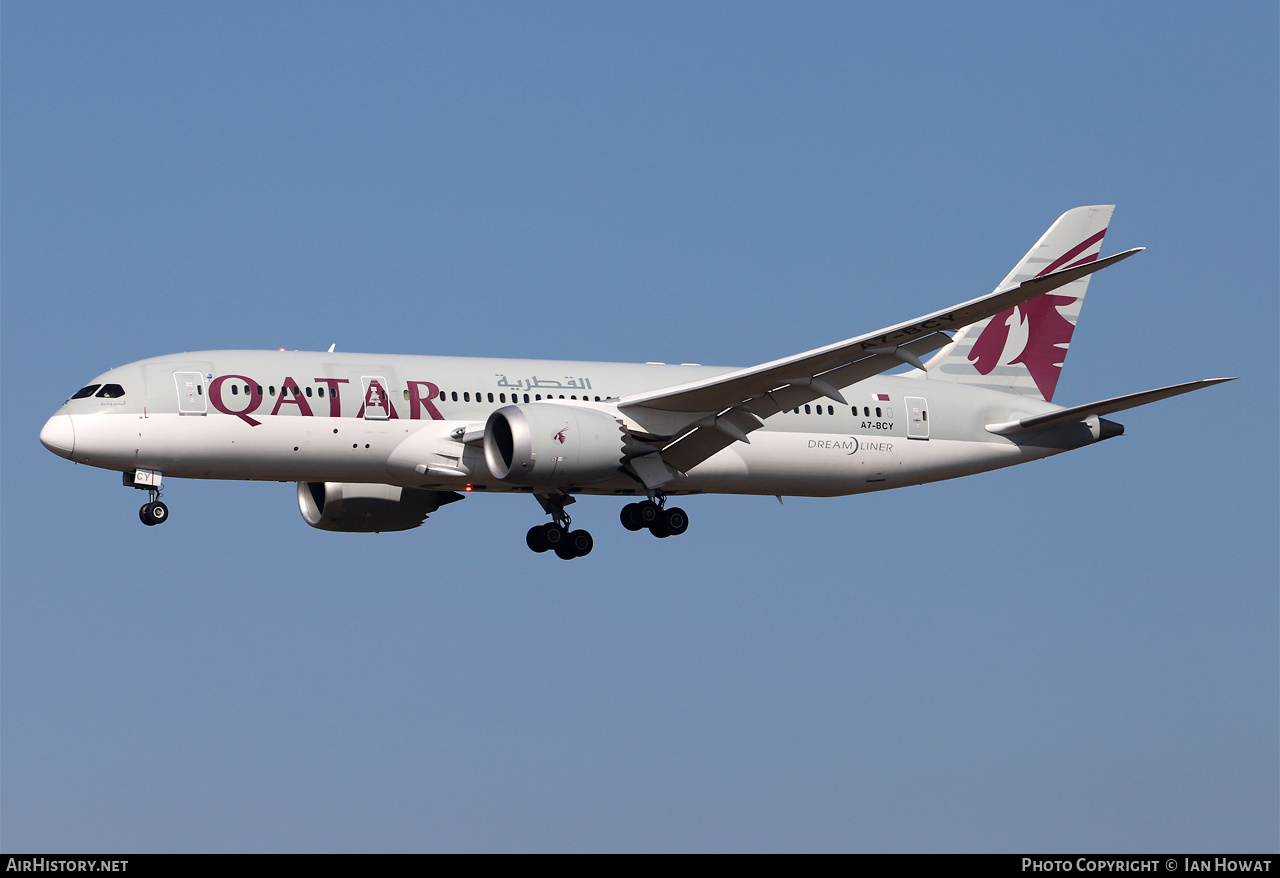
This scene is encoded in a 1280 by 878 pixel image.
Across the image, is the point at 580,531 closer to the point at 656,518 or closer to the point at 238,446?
the point at 656,518

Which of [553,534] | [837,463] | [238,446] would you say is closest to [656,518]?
[553,534]

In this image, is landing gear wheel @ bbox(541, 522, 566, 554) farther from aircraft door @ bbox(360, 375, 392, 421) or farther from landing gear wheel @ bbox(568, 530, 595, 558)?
aircraft door @ bbox(360, 375, 392, 421)

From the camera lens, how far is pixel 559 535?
Answer: 41.0 metres

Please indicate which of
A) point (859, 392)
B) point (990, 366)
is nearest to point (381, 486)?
point (859, 392)

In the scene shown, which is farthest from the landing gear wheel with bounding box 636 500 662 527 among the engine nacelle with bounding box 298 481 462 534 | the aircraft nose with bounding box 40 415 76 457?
the aircraft nose with bounding box 40 415 76 457

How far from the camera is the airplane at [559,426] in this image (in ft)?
118

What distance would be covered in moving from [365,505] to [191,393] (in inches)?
299

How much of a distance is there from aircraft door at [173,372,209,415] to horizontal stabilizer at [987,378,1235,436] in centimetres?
1860

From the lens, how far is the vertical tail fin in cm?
4491

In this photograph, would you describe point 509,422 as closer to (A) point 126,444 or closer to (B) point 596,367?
(B) point 596,367

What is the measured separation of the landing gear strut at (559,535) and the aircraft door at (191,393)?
8344mm

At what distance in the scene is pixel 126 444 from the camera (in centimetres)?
3578

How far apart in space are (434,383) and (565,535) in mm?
5231
